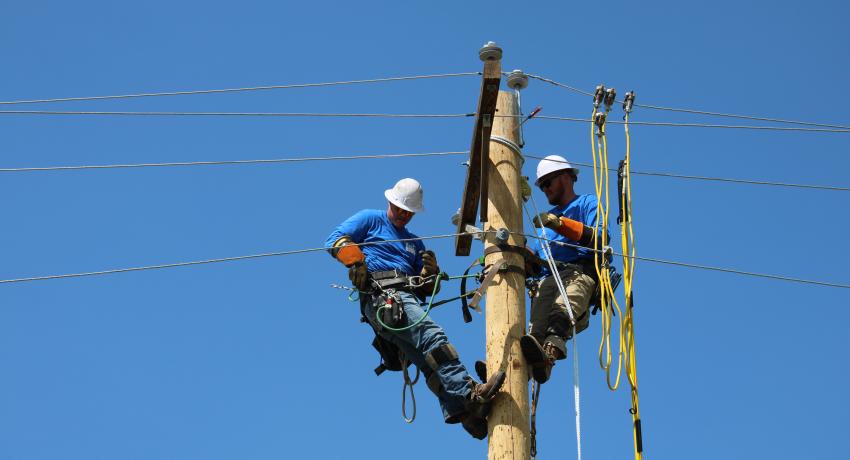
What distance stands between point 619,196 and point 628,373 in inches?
46.3

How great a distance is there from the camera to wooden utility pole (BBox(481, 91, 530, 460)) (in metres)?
6.18

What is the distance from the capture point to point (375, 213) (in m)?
7.70

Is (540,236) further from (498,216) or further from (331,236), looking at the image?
(331,236)

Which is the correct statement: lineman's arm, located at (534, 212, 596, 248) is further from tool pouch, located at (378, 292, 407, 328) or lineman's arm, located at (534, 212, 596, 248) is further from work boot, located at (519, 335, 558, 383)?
tool pouch, located at (378, 292, 407, 328)

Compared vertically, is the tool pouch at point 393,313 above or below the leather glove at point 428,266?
below

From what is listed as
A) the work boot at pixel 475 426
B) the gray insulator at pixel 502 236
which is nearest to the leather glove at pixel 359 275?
the gray insulator at pixel 502 236

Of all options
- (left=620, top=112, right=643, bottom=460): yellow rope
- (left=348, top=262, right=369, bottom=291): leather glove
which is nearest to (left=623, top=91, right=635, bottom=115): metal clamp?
(left=620, top=112, right=643, bottom=460): yellow rope

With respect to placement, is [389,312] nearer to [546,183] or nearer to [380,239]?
[380,239]

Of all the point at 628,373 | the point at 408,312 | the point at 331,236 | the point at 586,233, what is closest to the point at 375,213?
the point at 331,236

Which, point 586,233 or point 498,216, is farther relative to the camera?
point 586,233

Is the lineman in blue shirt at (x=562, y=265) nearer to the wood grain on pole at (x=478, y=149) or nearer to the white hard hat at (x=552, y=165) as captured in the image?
the white hard hat at (x=552, y=165)

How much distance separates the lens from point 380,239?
24.9 feet

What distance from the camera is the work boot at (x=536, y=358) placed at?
6379mm

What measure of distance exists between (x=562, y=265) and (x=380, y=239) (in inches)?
46.4
